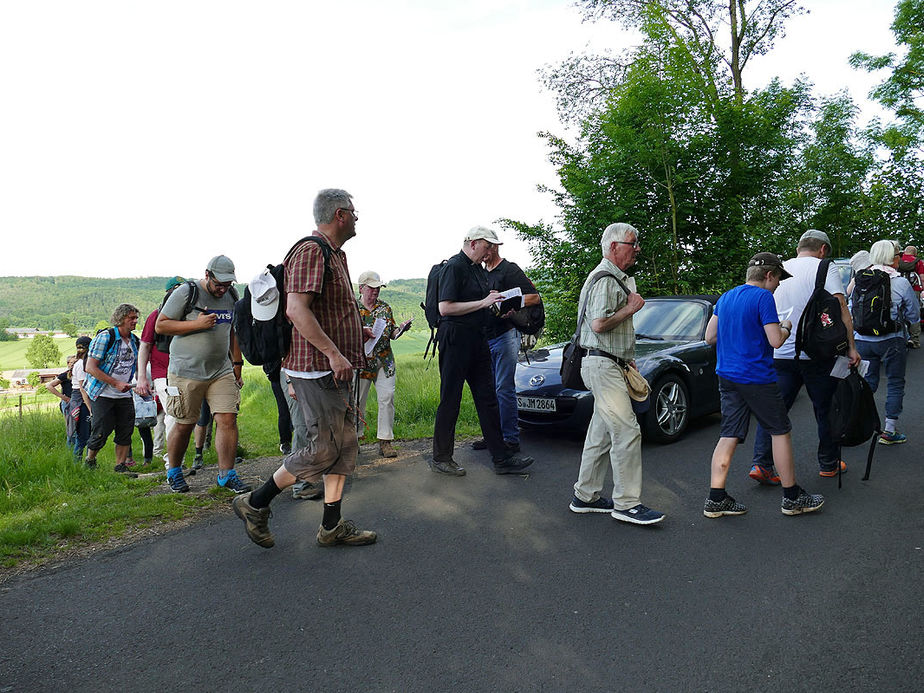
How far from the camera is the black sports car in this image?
652 centimetres

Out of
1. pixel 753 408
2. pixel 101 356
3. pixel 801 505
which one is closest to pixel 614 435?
pixel 753 408

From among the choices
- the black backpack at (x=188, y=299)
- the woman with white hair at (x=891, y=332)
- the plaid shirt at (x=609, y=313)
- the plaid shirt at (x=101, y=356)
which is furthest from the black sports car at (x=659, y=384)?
the plaid shirt at (x=101, y=356)

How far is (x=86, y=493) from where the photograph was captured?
17.8 feet

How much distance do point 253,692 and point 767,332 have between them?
12.0 ft

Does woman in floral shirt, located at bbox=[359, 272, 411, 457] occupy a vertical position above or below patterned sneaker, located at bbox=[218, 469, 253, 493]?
above

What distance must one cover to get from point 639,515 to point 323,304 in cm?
246

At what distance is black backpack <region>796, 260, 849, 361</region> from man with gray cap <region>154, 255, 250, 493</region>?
14.7ft

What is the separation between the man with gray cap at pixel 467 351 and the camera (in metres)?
5.53

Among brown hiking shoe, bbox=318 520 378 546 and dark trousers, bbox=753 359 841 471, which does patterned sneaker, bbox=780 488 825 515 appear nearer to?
dark trousers, bbox=753 359 841 471

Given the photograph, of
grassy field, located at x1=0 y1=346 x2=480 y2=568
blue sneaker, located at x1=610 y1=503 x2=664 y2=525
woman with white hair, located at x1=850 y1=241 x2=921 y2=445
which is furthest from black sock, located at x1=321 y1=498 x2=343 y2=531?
woman with white hair, located at x1=850 y1=241 x2=921 y2=445

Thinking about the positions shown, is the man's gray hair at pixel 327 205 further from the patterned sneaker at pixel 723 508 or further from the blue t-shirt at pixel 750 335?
the patterned sneaker at pixel 723 508

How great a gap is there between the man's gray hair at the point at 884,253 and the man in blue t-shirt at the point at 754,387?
2.55 m

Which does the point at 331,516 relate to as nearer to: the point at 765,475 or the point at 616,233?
the point at 616,233

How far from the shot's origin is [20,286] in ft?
299
